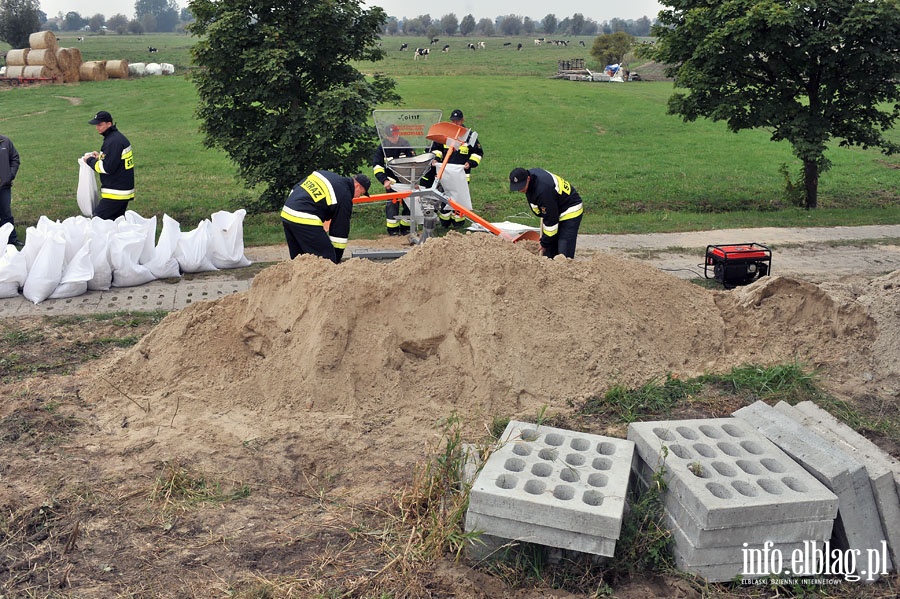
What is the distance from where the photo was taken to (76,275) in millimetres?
8914

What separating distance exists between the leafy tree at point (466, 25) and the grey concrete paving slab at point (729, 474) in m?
130

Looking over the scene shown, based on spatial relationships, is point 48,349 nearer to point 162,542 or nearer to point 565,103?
point 162,542

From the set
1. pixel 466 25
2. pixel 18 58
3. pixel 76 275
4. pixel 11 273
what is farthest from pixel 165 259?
pixel 466 25

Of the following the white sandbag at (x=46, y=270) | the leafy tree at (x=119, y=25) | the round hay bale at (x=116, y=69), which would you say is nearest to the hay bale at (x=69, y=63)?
the round hay bale at (x=116, y=69)

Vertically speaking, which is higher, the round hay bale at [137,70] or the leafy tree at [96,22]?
the leafy tree at [96,22]

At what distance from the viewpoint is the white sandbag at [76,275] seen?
8883mm

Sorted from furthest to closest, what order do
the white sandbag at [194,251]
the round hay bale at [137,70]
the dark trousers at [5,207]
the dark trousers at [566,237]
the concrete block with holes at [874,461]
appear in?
the round hay bale at [137,70]
the dark trousers at [5,207]
the white sandbag at [194,251]
the dark trousers at [566,237]
the concrete block with holes at [874,461]

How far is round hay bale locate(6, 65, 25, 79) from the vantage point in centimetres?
3619

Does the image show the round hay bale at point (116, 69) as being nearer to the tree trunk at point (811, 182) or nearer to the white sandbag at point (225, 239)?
the white sandbag at point (225, 239)

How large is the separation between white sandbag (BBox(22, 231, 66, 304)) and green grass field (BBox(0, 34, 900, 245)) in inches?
119

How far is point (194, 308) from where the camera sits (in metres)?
6.99

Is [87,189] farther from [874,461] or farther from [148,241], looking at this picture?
[874,461]

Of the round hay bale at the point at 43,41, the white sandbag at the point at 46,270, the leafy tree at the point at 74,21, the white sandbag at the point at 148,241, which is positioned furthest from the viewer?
the leafy tree at the point at 74,21

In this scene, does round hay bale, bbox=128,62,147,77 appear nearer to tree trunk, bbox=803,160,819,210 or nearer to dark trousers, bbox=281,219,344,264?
tree trunk, bbox=803,160,819,210
